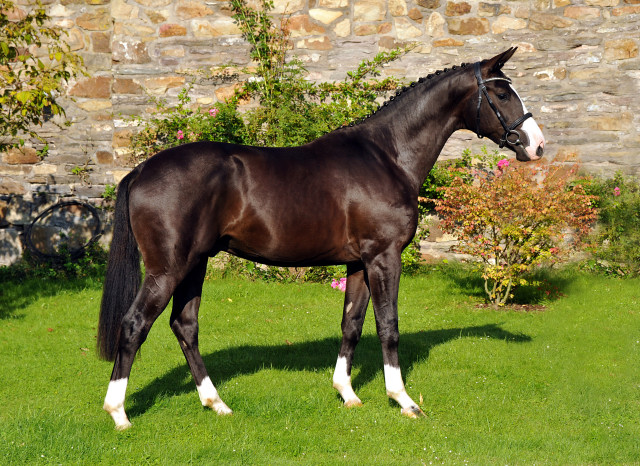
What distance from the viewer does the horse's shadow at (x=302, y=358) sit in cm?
562

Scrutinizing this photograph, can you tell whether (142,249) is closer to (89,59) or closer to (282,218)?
(282,218)

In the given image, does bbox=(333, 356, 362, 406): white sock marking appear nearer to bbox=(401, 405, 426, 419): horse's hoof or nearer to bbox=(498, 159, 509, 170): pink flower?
bbox=(401, 405, 426, 419): horse's hoof

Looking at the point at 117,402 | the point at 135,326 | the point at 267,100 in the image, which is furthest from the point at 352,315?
the point at 267,100

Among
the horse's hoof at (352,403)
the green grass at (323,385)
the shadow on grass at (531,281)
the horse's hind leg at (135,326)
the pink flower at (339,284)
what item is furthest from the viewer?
the pink flower at (339,284)

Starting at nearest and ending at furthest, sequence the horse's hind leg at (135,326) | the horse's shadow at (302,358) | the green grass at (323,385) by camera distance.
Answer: the green grass at (323,385)
the horse's hind leg at (135,326)
the horse's shadow at (302,358)

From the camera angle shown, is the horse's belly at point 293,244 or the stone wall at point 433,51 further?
the stone wall at point 433,51

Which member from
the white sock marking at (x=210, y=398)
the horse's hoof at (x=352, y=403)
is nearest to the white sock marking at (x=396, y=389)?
the horse's hoof at (x=352, y=403)

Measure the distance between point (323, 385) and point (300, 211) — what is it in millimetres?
1634

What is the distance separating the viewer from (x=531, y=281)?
30.6 feet

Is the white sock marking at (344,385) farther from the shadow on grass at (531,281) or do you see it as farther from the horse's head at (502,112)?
the shadow on grass at (531,281)

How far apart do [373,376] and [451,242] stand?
4.88 m

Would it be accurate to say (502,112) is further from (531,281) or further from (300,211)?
(531,281)

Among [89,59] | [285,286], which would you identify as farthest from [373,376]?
[89,59]

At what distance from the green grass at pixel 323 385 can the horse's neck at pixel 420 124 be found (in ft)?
6.03
